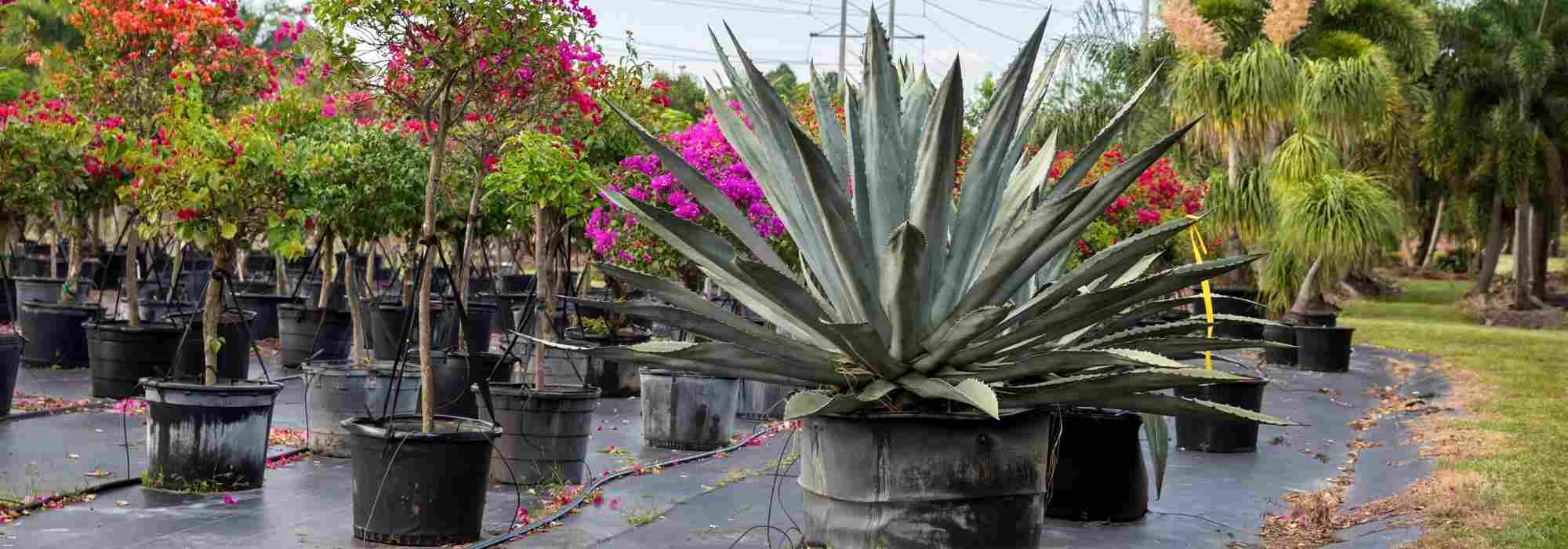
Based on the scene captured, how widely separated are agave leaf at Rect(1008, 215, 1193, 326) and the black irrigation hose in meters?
3.17

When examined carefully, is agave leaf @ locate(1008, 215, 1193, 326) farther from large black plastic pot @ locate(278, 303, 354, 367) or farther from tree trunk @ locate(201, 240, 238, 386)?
large black plastic pot @ locate(278, 303, 354, 367)


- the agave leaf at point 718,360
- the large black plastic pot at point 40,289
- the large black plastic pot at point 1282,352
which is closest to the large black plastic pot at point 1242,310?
the large black plastic pot at point 1282,352

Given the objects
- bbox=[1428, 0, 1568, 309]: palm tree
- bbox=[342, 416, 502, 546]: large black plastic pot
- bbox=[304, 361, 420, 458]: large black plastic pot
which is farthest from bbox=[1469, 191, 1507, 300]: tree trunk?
bbox=[342, 416, 502, 546]: large black plastic pot

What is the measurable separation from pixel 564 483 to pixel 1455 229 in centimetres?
4861

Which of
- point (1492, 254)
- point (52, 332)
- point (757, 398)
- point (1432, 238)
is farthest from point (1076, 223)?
point (1432, 238)

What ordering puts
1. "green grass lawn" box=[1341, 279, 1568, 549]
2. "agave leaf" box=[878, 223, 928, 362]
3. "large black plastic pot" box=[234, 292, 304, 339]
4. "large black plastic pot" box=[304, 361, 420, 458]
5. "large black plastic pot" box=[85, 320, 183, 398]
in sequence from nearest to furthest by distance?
"agave leaf" box=[878, 223, 928, 362] → "green grass lawn" box=[1341, 279, 1568, 549] → "large black plastic pot" box=[304, 361, 420, 458] → "large black plastic pot" box=[85, 320, 183, 398] → "large black plastic pot" box=[234, 292, 304, 339]

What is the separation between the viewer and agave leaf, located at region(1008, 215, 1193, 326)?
4238 mm

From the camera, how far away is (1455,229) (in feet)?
167

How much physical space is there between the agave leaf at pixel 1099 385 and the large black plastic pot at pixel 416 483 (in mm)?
3091

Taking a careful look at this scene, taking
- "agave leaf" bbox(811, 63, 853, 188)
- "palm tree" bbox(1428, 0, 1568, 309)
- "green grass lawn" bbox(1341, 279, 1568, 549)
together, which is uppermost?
"palm tree" bbox(1428, 0, 1568, 309)

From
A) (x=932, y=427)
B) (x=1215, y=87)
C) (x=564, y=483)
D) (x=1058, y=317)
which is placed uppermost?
(x=1215, y=87)

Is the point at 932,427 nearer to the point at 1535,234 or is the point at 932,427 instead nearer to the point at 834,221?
the point at 834,221

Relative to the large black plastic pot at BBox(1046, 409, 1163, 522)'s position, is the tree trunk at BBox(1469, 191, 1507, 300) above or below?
above

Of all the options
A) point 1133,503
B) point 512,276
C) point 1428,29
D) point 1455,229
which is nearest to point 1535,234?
point 1428,29
